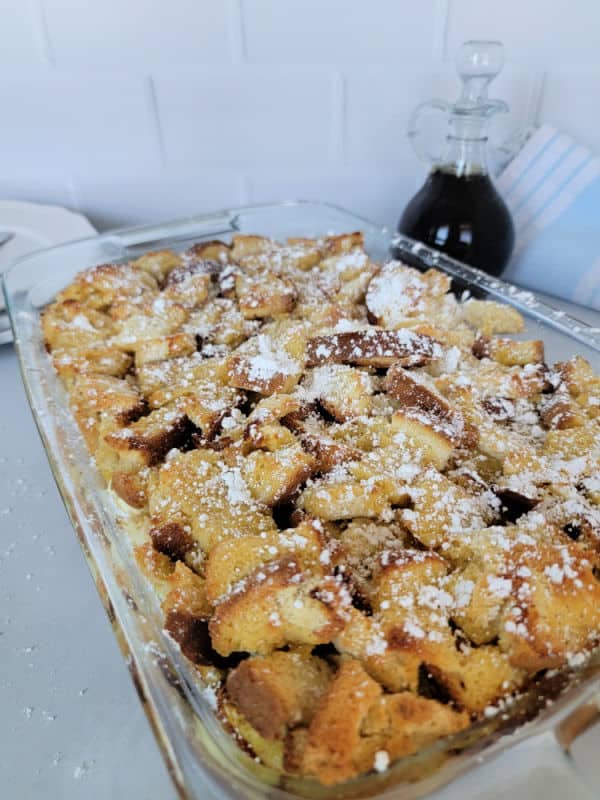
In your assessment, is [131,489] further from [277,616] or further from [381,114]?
[381,114]

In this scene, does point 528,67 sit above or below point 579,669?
above

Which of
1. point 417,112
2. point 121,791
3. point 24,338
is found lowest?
point 121,791

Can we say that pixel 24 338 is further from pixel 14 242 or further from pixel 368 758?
pixel 368 758

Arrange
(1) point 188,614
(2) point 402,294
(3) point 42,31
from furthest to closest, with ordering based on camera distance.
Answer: (3) point 42,31 → (2) point 402,294 → (1) point 188,614

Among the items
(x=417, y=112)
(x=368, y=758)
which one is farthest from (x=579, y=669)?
(x=417, y=112)

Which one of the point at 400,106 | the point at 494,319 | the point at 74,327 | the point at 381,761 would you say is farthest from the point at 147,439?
the point at 400,106

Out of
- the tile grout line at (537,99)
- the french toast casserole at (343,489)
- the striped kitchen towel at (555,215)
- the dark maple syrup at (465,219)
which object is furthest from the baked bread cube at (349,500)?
the tile grout line at (537,99)

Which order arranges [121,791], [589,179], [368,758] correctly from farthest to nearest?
[589,179]
[121,791]
[368,758]

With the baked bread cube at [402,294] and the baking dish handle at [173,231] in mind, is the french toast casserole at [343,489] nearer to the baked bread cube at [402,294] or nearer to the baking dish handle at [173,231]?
the baked bread cube at [402,294]
